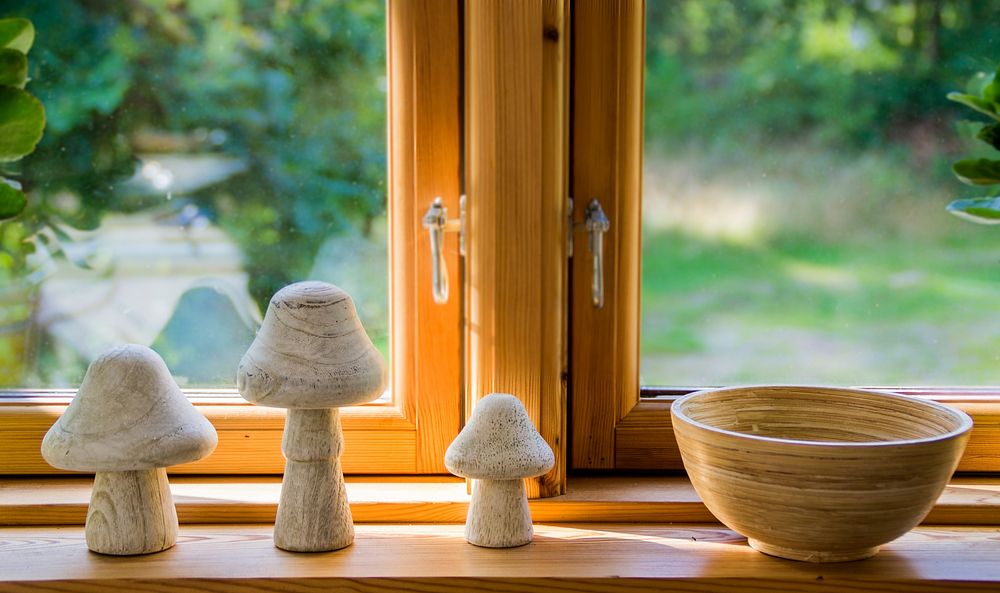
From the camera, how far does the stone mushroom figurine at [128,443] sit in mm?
931

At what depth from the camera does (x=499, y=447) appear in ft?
3.16

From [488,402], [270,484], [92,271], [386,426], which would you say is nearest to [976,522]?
[488,402]

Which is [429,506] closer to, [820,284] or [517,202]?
[517,202]

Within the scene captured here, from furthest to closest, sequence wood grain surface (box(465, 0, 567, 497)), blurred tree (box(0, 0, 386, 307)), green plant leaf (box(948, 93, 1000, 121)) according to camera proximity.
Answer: blurred tree (box(0, 0, 386, 307))
wood grain surface (box(465, 0, 567, 497))
green plant leaf (box(948, 93, 1000, 121))

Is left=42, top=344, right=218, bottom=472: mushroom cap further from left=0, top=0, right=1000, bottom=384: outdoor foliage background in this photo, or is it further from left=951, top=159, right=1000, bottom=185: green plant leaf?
left=951, top=159, right=1000, bottom=185: green plant leaf

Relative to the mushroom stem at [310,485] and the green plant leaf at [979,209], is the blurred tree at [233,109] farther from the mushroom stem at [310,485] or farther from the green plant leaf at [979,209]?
the green plant leaf at [979,209]

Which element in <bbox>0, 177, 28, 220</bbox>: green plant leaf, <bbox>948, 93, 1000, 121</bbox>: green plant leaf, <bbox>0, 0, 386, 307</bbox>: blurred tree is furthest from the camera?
<bbox>0, 0, 386, 307</bbox>: blurred tree

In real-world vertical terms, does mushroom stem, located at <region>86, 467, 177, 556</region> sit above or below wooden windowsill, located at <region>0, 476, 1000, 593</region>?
above

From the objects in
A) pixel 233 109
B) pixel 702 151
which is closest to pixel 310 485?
pixel 233 109

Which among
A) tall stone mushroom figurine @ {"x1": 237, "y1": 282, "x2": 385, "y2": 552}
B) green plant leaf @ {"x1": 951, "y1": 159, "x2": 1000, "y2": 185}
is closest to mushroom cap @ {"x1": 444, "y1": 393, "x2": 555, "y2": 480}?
tall stone mushroom figurine @ {"x1": 237, "y1": 282, "x2": 385, "y2": 552}

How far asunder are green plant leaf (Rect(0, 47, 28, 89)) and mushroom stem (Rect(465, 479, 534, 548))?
566 mm

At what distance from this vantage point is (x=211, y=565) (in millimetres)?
955

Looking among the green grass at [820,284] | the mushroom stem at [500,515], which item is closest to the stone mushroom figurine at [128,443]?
the mushroom stem at [500,515]

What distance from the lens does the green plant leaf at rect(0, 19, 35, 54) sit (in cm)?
83
